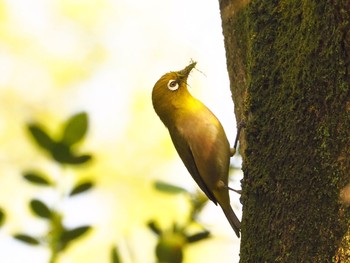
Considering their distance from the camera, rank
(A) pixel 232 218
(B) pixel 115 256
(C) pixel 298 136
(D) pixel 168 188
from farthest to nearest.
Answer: (A) pixel 232 218, (C) pixel 298 136, (D) pixel 168 188, (B) pixel 115 256

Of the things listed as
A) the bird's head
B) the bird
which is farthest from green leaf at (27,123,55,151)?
the bird's head

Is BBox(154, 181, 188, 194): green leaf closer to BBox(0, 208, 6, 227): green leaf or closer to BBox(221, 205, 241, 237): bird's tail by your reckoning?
BBox(0, 208, 6, 227): green leaf

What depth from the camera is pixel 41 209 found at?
0.92 meters

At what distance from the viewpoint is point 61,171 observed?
928 millimetres

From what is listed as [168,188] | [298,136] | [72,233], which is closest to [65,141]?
[72,233]

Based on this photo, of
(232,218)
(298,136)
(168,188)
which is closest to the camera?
(168,188)

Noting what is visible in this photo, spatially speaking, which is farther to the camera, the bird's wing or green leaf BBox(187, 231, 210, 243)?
the bird's wing

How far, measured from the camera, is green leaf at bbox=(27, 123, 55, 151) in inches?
36.7

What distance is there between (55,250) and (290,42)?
1243mm

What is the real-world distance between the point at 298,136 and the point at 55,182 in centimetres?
97

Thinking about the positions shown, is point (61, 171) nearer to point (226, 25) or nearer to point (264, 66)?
point (264, 66)

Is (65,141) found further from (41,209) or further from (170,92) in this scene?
(170,92)

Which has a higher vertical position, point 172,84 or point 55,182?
point 172,84

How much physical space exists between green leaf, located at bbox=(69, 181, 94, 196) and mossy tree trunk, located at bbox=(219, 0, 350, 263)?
832mm
